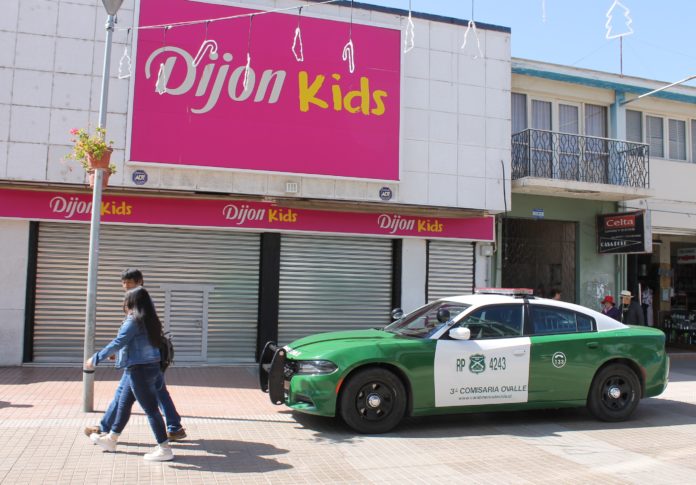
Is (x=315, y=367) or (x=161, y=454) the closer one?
(x=161, y=454)

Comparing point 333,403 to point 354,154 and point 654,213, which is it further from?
point 654,213

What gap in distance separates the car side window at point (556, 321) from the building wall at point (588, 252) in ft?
23.7

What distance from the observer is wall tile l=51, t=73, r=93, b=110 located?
1099cm

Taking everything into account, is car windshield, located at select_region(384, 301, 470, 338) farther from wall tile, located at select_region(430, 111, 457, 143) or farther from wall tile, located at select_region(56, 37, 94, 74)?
wall tile, located at select_region(56, 37, 94, 74)

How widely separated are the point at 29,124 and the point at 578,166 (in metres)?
11.7

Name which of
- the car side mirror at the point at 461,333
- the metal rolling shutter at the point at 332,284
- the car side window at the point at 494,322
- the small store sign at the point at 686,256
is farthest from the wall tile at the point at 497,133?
the small store sign at the point at 686,256

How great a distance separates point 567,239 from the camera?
15500mm

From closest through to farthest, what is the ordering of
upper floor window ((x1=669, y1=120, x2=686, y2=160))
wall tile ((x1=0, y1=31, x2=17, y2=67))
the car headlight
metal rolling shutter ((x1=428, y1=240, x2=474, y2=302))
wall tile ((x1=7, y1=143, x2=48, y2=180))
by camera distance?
the car headlight, wall tile ((x1=7, y1=143, x2=48, y2=180)), wall tile ((x1=0, y1=31, x2=17, y2=67)), metal rolling shutter ((x1=428, y1=240, x2=474, y2=302)), upper floor window ((x1=669, y1=120, x2=686, y2=160))

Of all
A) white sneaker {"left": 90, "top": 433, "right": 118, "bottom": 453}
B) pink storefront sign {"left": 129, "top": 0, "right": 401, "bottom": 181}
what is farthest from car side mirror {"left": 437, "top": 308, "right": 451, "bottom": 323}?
pink storefront sign {"left": 129, "top": 0, "right": 401, "bottom": 181}

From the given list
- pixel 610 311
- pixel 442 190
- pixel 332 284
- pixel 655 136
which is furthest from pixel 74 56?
pixel 655 136

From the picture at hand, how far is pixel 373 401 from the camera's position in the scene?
701 cm

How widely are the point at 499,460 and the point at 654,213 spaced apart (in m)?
12.0

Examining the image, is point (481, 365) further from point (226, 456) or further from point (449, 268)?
point (449, 268)

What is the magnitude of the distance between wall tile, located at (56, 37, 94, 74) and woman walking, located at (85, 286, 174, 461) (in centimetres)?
682
